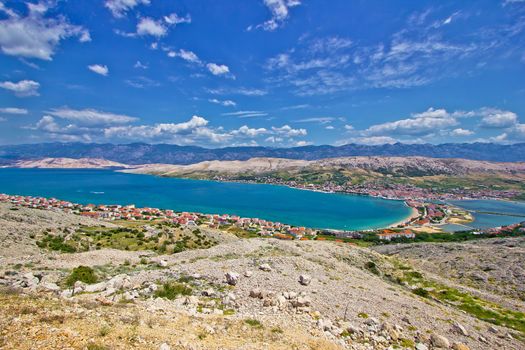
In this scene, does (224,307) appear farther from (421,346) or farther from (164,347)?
(421,346)

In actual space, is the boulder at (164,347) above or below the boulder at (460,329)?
above

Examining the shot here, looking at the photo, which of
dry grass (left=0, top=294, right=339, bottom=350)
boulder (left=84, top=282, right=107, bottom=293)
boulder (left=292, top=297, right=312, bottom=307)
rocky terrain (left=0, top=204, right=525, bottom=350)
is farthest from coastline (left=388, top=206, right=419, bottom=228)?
boulder (left=84, top=282, right=107, bottom=293)

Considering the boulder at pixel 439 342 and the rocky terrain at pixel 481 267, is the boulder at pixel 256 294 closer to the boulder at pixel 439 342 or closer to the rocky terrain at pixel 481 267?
the boulder at pixel 439 342

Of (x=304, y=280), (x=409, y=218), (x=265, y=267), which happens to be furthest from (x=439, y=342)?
(x=409, y=218)

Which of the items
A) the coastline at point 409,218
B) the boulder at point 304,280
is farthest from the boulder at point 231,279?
the coastline at point 409,218

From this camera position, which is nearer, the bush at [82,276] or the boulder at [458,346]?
the boulder at [458,346]

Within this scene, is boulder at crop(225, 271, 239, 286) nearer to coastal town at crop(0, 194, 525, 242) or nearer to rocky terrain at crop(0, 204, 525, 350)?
rocky terrain at crop(0, 204, 525, 350)
